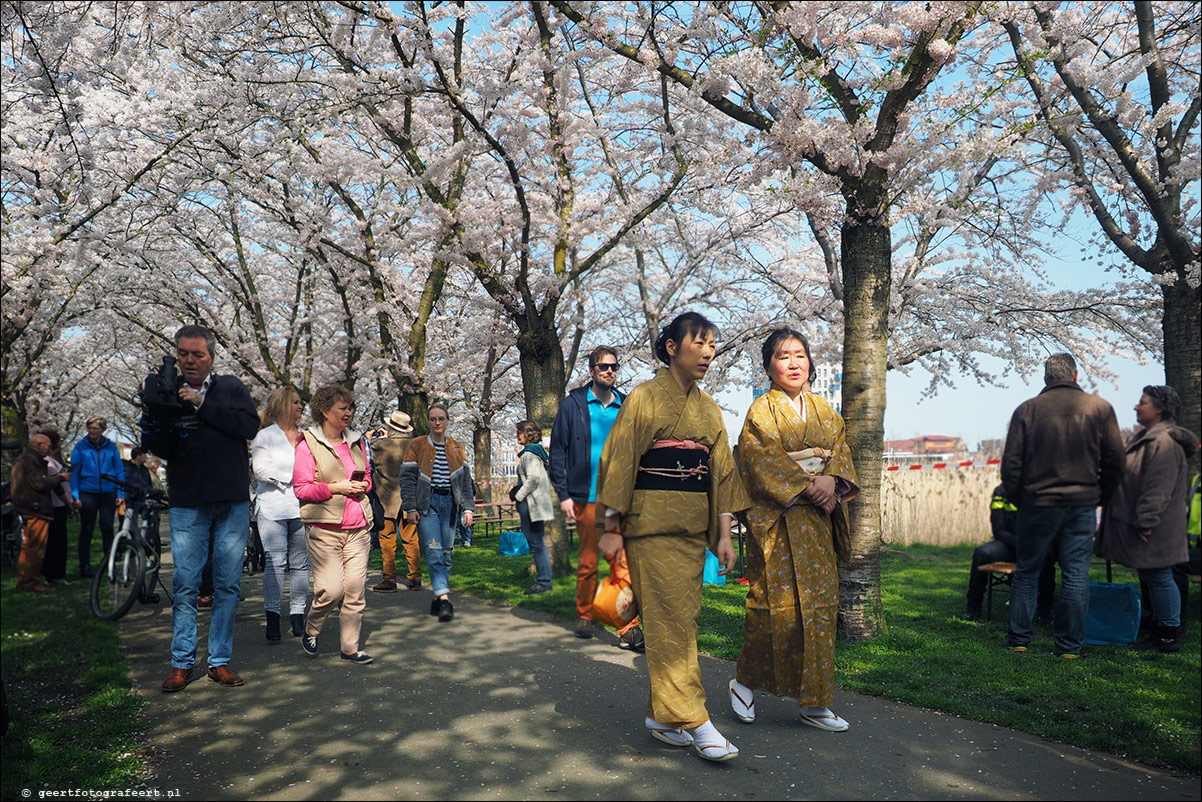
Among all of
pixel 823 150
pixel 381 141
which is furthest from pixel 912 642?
pixel 381 141

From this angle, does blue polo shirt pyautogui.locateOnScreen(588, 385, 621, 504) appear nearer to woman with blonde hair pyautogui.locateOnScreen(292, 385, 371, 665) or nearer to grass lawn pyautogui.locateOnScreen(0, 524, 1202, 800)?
grass lawn pyautogui.locateOnScreen(0, 524, 1202, 800)

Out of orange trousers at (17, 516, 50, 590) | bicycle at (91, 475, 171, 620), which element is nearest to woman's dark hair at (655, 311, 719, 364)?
bicycle at (91, 475, 171, 620)

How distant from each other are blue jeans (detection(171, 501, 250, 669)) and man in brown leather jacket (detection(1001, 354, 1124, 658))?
5304 millimetres

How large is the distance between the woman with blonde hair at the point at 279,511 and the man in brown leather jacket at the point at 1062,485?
5446 mm

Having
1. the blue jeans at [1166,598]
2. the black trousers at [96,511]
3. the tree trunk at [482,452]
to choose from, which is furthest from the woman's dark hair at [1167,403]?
the tree trunk at [482,452]

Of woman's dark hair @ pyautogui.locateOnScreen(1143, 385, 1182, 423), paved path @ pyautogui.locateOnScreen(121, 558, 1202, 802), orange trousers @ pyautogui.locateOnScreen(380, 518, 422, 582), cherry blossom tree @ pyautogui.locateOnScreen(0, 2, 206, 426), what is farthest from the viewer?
cherry blossom tree @ pyautogui.locateOnScreen(0, 2, 206, 426)

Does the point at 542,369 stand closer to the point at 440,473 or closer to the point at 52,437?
the point at 440,473

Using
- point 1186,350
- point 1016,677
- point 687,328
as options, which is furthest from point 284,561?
point 1186,350

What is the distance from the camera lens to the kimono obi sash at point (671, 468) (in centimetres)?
424

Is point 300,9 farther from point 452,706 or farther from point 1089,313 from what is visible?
point 1089,313

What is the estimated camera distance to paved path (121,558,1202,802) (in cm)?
353

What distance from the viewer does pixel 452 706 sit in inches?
187

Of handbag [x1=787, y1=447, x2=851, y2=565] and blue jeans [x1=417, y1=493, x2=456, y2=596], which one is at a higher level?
handbag [x1=787, y1=447, x2=851, y2=565]

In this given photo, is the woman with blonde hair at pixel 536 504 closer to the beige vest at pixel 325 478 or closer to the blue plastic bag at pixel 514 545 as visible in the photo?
the beige vest at pixel 325 478
